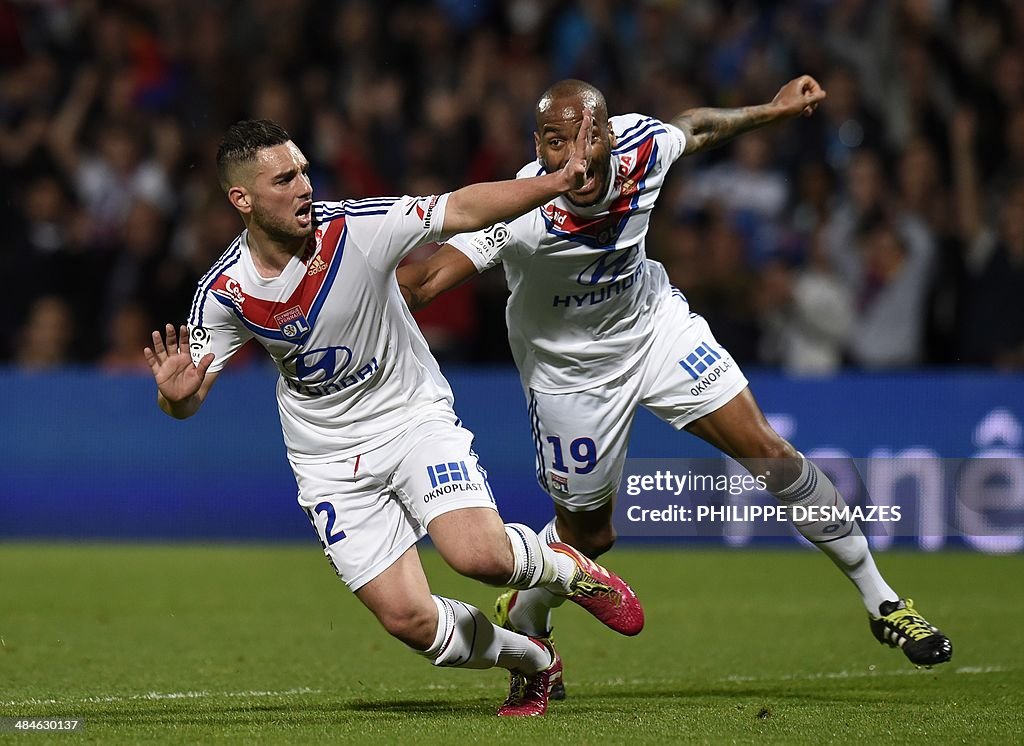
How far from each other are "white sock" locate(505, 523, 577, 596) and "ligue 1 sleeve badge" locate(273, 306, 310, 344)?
115 cm

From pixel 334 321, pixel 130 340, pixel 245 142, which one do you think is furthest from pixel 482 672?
pixel 130 340

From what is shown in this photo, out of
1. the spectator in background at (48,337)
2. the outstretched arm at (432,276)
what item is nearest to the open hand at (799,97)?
the outstretched arm at (432,276)

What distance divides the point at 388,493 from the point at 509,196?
1.35m

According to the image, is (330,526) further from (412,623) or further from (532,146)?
(532,146)

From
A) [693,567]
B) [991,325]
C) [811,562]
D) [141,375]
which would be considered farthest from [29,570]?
[991,325]

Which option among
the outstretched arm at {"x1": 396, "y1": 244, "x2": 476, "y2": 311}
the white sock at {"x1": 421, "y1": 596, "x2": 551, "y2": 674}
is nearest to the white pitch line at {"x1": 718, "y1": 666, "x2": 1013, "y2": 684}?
the white sock at {"x1": 421, "y1": 596, "x2": 551, "y2": 674}

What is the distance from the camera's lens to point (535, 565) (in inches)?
260

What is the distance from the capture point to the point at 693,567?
12.5 meters

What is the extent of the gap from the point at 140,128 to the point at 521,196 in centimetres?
1042

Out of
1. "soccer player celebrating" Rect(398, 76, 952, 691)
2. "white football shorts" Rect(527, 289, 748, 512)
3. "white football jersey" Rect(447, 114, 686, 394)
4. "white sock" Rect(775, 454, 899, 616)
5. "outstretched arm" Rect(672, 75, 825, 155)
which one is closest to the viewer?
"soccer player celebrating" Rect(398, 76, 952, 691)

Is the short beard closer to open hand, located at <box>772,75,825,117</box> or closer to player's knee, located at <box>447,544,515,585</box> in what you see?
player's knee, located at <box>447,544,515,585</box>

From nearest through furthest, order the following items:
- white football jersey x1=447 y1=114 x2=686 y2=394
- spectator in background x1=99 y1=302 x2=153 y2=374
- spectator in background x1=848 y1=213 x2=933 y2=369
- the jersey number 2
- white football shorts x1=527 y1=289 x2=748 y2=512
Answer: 1. the jersey number 2
2. white football jersey x1=447 y1=114 x2=686 y2=394
3. white football shorts x1=527 y1=289 x2=748 y2=512
4. spectator in background x1=848 y1=213 x2=933 y2=369
5. spectator in background x1=99 y1=302 x2=153 y2=374

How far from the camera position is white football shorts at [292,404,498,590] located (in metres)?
6.61

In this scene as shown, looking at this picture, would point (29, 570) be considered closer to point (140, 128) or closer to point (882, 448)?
point (140, 128)
